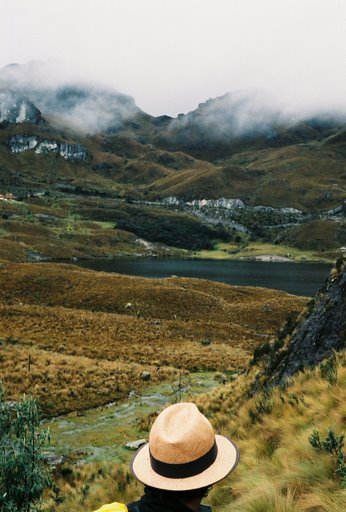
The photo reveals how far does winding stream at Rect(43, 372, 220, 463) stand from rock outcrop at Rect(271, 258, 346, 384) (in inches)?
239

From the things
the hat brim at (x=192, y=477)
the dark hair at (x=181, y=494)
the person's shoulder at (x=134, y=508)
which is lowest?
the person's shoulder at (x=134, y=508)

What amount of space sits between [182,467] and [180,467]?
14 mm

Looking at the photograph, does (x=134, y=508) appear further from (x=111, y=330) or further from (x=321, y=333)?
(x=111, y=330)

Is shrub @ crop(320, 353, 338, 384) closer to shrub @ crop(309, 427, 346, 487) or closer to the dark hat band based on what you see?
shrub @ crop(309, 427, 346, 487)

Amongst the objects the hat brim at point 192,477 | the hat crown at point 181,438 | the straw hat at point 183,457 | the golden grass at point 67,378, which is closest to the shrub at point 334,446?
the hat brim at point 192,477

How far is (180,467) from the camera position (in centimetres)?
313

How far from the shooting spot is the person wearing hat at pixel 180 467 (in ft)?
10.2

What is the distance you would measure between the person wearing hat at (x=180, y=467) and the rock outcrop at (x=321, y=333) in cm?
861

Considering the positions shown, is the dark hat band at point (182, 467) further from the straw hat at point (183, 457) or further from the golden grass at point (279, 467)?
the golden grass at point (279, 467)

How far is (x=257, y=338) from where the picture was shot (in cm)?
4538

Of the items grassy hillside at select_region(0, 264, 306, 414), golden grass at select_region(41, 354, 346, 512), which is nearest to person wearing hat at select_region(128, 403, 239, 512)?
golden grass at select_region(41, 354, 346, 512)

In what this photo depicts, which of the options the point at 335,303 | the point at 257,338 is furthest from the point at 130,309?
the point at 335,303

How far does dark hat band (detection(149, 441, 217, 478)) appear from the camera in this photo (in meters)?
3.12

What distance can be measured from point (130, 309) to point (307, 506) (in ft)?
156
